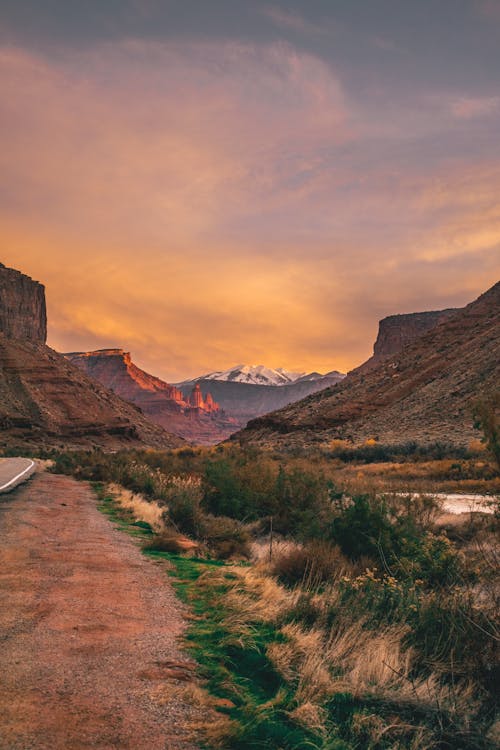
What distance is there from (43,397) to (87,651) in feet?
301

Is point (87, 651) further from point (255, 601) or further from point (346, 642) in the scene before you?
point (346, 642)

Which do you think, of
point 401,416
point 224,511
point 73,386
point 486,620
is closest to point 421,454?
point 401,416

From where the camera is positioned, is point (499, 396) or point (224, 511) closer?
point (224, 511)

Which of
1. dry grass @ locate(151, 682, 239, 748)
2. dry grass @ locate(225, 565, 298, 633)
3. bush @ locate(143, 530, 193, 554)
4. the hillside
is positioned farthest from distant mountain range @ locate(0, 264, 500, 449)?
dry grass @ locate(151, 682, 239, 748)

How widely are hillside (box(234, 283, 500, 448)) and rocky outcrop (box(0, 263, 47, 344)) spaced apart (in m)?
64.5

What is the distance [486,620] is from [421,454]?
33.3 meters

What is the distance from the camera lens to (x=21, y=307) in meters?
114

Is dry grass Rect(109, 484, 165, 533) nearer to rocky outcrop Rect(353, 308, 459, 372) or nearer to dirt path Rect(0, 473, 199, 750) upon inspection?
dirt path Rect(0, 473, 199, 750)

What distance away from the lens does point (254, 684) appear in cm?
436

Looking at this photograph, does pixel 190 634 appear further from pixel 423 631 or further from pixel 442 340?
pixel 442 340

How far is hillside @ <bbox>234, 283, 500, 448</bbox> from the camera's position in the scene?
4434 centimetres

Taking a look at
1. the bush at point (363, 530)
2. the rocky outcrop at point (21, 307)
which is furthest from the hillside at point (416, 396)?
the rocky outcrop at point (21, 307)

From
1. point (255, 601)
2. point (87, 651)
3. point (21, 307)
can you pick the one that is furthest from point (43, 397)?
point (87, 651)

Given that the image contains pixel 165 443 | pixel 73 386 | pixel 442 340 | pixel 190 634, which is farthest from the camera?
pixel 165 443
